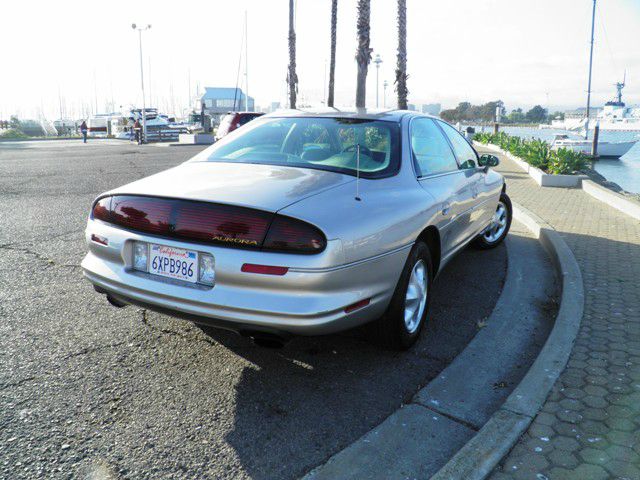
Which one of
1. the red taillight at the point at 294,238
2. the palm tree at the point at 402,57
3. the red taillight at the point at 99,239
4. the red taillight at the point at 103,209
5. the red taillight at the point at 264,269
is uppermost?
the palm tree at the point at 402,57

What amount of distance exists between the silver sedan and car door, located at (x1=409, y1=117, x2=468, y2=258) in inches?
1.2

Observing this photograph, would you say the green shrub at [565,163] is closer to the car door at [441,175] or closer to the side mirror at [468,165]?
the side mirror at [468,165]

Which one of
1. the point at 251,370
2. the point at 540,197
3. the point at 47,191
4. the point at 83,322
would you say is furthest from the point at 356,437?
the point at 47,191

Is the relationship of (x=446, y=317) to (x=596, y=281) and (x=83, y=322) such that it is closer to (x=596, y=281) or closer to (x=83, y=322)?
(x=596, y=281)

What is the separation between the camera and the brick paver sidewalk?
2.43m

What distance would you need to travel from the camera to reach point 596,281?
503 centimetres

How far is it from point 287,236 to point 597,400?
1.90 meters

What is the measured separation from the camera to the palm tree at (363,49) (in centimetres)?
1830

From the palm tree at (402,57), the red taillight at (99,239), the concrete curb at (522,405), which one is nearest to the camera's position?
the concrete curb at (522,405)

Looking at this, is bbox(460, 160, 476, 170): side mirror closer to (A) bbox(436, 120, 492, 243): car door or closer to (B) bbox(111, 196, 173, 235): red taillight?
(A) bbox(436, 120, 492, 243): car door

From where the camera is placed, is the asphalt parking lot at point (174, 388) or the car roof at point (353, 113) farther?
the car roof at point (353, 113)

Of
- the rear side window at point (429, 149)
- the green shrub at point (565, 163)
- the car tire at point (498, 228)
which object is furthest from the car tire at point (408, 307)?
the green shrub at point (565, 163)

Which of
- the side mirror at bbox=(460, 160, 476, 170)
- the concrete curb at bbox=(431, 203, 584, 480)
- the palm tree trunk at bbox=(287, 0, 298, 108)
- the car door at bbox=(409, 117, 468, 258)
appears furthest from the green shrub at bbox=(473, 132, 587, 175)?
the palm tree trunk at bbox=(287, 0, 298, 108)

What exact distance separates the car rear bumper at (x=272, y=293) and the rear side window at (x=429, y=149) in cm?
139
